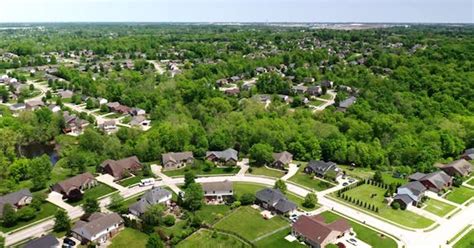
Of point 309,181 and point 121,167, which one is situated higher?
point 121,167

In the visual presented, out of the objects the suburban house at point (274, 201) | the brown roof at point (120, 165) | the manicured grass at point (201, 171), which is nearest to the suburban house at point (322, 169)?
the suburban house at point (274, 201)

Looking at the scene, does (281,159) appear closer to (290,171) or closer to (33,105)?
(290,171)

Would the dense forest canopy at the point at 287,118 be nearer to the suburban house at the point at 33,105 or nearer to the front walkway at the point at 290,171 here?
the front walkway at the point at 290,171

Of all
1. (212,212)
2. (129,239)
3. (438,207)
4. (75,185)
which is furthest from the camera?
(75,185)

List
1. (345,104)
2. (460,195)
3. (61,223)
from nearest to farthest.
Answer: (61,223) → (460,195) → (345,104)

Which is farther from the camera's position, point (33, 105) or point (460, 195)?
point (33, 105)

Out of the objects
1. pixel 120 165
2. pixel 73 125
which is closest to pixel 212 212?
pixel 120 165

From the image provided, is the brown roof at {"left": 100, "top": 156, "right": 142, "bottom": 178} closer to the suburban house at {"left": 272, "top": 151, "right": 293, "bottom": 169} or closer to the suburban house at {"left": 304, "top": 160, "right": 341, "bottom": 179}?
the suburban house at {"left": 272, "top": 151, "right": 293, "bottom": 169}

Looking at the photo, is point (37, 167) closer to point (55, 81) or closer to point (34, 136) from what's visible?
point (34, 136)
